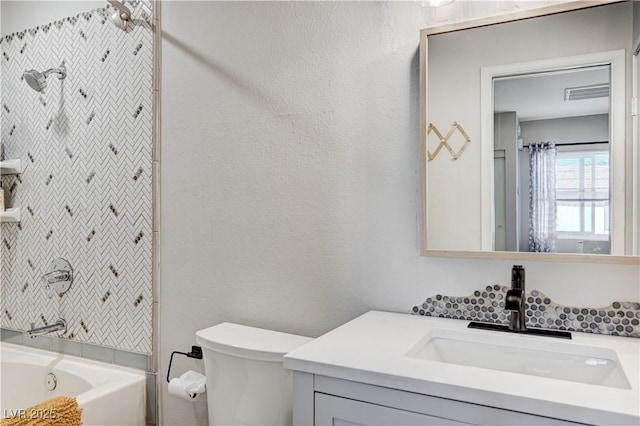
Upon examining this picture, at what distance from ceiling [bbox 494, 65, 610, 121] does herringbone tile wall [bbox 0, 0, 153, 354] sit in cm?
135

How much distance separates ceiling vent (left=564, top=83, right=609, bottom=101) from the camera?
1.12 meters

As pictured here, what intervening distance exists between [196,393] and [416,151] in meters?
1.06

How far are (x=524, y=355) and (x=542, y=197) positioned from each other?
419 millimetres

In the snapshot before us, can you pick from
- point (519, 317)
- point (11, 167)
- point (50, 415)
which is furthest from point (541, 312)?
point (11, 167)

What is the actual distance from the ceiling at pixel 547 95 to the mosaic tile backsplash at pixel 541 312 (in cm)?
49

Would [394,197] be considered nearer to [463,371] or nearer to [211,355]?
[463,371]

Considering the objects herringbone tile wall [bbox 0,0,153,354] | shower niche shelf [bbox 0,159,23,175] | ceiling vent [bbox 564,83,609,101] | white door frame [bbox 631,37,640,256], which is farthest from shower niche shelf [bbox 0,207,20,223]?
white door frame [bbox 631,37,640,256]

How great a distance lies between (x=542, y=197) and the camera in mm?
1187

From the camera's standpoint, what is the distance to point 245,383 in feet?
4.25

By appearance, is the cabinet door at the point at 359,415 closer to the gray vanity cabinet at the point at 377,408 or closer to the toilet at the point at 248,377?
the gray vanity cabinet at the point at 377,408

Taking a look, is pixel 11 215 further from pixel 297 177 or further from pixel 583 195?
pixel 583 195

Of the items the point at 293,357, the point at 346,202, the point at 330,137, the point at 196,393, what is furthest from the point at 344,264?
the point at 196,393

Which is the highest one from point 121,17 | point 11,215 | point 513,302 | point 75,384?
point 121,17

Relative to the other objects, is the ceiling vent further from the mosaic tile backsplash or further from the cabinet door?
the cabinet door
